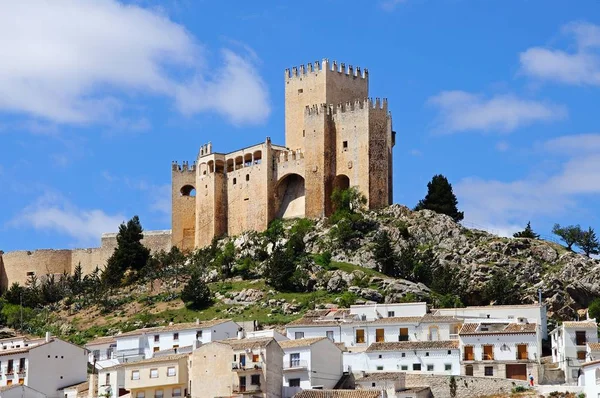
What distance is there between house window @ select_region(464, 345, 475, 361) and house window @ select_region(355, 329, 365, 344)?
22.1 feet

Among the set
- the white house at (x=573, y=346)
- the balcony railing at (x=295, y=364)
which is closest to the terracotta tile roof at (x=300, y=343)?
the balcony railing at (x=295, y=364)

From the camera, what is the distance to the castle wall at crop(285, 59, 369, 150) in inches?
3511

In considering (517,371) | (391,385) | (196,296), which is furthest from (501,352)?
(196,296)

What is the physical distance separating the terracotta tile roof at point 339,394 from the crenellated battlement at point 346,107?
3518cm

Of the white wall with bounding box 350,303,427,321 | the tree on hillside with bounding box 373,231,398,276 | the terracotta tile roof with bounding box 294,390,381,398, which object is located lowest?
the terracotta tile roof with bounding box 294,390,381,398

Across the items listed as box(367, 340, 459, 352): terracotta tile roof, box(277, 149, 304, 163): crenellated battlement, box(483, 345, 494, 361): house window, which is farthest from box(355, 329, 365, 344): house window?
box(277, 149, 304, 163): crenellated battlement

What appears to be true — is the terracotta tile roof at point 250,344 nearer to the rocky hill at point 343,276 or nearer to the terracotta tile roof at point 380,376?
the terracotta tile roof at point 380,376

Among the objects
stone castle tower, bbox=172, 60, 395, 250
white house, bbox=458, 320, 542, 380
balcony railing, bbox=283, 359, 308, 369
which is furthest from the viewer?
stone castle tower, bbox=172, 60, 395, 250

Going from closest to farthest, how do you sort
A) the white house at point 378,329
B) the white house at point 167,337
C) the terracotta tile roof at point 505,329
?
the terracotta tile roof at point 505,329, the white house at point 378,329, the white house at point 167,337

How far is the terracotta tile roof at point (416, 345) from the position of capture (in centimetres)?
5788

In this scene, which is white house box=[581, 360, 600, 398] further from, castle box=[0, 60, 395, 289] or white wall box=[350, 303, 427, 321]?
castle box=[0, 60, 395, 289]

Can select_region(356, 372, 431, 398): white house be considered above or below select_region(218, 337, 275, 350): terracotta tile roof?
below

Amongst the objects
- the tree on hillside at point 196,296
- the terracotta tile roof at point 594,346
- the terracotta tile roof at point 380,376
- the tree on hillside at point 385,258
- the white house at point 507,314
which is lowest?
the terracotta tile roof at point 380,376

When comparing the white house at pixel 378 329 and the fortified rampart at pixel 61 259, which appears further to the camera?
the fortified rampart at pixel 61 259
